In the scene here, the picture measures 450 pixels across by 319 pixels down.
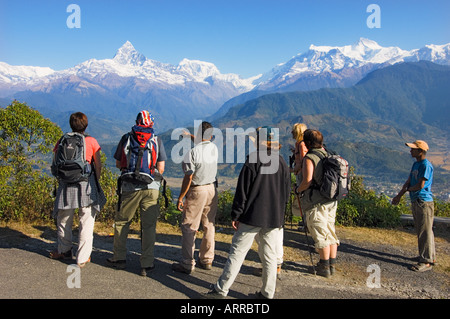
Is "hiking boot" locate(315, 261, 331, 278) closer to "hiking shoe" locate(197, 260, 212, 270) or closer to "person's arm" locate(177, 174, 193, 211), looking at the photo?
"hiking shoe" locate(197, 260, 212, 270)

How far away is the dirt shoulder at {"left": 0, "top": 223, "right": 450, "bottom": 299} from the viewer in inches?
179

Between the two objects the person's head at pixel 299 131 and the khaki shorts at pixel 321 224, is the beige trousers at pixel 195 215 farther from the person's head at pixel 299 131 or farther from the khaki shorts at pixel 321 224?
the person's head at pixel 299 131

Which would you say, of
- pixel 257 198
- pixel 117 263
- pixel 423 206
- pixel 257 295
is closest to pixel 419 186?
pixel 423 206

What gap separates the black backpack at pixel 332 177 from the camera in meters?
5.36

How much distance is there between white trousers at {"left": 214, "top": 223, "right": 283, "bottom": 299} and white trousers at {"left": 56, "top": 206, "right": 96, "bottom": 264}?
7.73ft

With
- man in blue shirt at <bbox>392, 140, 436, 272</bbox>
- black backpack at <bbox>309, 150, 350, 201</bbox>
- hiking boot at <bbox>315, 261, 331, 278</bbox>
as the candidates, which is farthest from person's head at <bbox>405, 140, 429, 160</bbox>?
hiking boot at <bbox>315, 261, 331, 278</bbox>

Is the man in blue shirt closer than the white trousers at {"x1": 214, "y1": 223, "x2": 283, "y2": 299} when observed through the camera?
No

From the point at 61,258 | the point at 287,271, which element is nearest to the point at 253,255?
the point at 287,271

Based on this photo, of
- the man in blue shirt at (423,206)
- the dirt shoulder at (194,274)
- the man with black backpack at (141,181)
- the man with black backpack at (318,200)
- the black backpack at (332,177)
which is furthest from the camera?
the man in blue shirt at (423,206)

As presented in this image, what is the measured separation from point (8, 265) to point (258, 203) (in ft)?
13.7

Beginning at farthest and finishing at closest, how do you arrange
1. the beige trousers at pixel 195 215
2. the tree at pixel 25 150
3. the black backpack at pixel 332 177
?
1. the tree at pixel 25 150
2. the black backpack at pixel 332 177
3. the beige trousers at pixel 195 215

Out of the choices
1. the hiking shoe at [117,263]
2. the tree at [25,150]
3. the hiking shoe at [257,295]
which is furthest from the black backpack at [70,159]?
the tree at [25,150]
